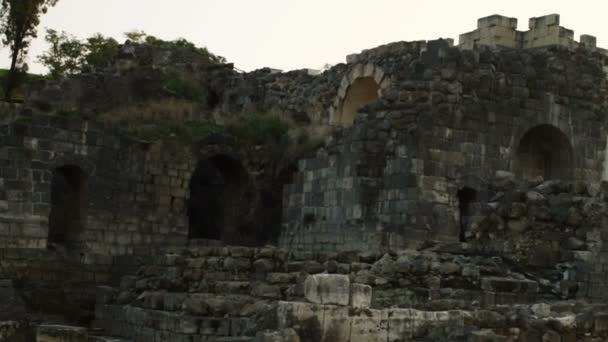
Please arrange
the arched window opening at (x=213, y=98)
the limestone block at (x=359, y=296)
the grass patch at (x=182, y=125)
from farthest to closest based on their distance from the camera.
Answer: the arched window opening at (x=213, y=98) → the grass patch at (x=182, y=125) → the limestone block at (x=359, y=296)

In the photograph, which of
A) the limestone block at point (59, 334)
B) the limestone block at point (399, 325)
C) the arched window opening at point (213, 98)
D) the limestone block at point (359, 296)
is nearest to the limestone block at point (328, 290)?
the limestone block at point (359, 296)

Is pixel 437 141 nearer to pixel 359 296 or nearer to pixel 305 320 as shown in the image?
pixel 359 296

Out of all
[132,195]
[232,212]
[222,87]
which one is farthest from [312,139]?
[222,87]

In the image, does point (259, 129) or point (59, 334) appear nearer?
point (59, 334)

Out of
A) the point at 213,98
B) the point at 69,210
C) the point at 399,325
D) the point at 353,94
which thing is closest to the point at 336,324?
the point at 399,325

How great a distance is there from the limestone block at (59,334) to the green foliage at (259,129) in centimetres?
813

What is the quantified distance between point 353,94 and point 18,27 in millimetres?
8614

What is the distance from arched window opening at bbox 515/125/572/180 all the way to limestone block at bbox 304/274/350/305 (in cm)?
1105

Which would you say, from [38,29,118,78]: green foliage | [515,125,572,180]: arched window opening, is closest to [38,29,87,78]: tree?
[38,29,118,78]: green foliage

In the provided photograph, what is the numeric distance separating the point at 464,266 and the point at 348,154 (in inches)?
206

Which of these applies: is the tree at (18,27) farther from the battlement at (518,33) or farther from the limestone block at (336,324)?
the limestone block at (336,324)

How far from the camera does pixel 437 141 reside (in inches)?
742

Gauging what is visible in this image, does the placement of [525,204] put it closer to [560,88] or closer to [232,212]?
[560,88]

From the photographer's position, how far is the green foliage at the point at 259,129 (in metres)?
23.2
